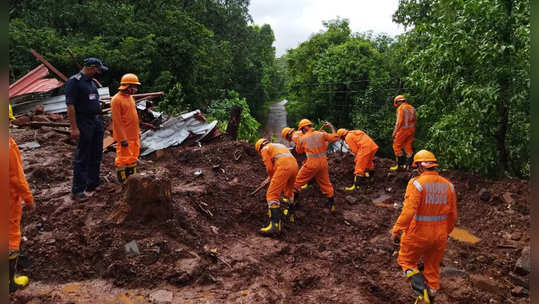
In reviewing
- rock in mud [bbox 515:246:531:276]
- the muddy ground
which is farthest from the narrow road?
rock in mud [bbox 515:246:531:276]

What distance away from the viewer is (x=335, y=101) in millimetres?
24234

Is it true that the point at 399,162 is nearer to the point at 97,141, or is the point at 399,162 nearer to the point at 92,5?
the point at 97,141

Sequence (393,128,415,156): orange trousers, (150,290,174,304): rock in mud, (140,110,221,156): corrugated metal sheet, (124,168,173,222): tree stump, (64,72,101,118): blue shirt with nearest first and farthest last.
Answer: (150,290,174,304): rock in mud < (124,168,173,222): tree stump < (64,72,101,118): blue shirt < (393,128,415,156): orange trousers < (140,110,221,156): corrugated metal sheet

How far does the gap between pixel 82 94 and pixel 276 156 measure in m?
3.23

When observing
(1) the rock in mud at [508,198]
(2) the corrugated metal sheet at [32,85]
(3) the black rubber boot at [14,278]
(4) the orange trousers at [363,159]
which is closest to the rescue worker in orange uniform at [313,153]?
(4) the orange trousers at [363,159]

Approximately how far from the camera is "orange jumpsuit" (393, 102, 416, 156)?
8.70 m

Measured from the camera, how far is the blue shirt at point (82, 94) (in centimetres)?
507

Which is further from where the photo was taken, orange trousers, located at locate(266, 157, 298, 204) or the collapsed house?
the collapsed house

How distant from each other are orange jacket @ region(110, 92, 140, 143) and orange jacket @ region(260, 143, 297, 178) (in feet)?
7.50

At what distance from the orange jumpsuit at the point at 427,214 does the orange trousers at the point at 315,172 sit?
262 centimetres

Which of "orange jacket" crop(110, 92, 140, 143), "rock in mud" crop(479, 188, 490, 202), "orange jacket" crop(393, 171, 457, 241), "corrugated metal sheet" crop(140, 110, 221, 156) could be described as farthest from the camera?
"corrugated metal sheet" crop(140, 110, 221, 156)

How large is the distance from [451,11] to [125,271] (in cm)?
844

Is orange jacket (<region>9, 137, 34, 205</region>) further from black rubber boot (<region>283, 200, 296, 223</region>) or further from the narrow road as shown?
the narrow road

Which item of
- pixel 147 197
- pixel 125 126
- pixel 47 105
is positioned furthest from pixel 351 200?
pixel 47 105
